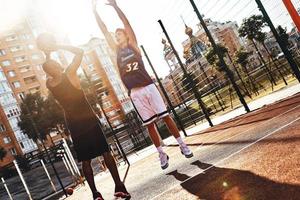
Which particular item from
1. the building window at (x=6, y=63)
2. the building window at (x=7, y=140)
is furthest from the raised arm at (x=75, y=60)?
the building window at (x=6, y=63)

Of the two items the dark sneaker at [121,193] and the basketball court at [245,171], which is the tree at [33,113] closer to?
the dark sneaker at [121,193]

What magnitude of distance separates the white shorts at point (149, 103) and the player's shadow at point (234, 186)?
3.45 feet

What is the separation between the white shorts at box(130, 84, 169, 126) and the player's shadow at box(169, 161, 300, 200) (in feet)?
3.45

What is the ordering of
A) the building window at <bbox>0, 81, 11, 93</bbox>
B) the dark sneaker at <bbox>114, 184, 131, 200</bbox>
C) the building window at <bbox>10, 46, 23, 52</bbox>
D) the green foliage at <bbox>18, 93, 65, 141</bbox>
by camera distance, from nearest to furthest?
the dark sneaker at <bbox>114, 184, 131, 200</bbox>, the green foliage at <bbox>18, 93, 65, 141</bbox>, the building window at <bbox>0, 81, 11, 93</bbox>, the building window at <bbox>10, 46, 23, 52</bbox>

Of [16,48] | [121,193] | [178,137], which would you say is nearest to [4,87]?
[16,48]

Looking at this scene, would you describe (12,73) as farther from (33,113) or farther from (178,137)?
(178,137)

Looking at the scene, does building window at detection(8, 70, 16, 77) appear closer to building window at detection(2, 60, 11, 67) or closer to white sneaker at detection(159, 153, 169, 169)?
building window at detection(2, 60, 11, 67)

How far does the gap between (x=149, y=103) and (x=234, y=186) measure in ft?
6.65

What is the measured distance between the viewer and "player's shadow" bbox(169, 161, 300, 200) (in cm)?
212

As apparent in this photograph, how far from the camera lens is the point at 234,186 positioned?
2590mm

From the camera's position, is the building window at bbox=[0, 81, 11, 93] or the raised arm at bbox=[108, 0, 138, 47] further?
the building window at bbox=[0, 81, 11, 93]

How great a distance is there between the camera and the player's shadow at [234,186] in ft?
6.95

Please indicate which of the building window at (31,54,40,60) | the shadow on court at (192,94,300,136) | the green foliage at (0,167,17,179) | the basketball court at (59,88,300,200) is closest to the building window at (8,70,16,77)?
the building window at (31,54,40,60)

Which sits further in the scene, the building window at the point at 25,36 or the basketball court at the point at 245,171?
the building window at the point at 25,36
